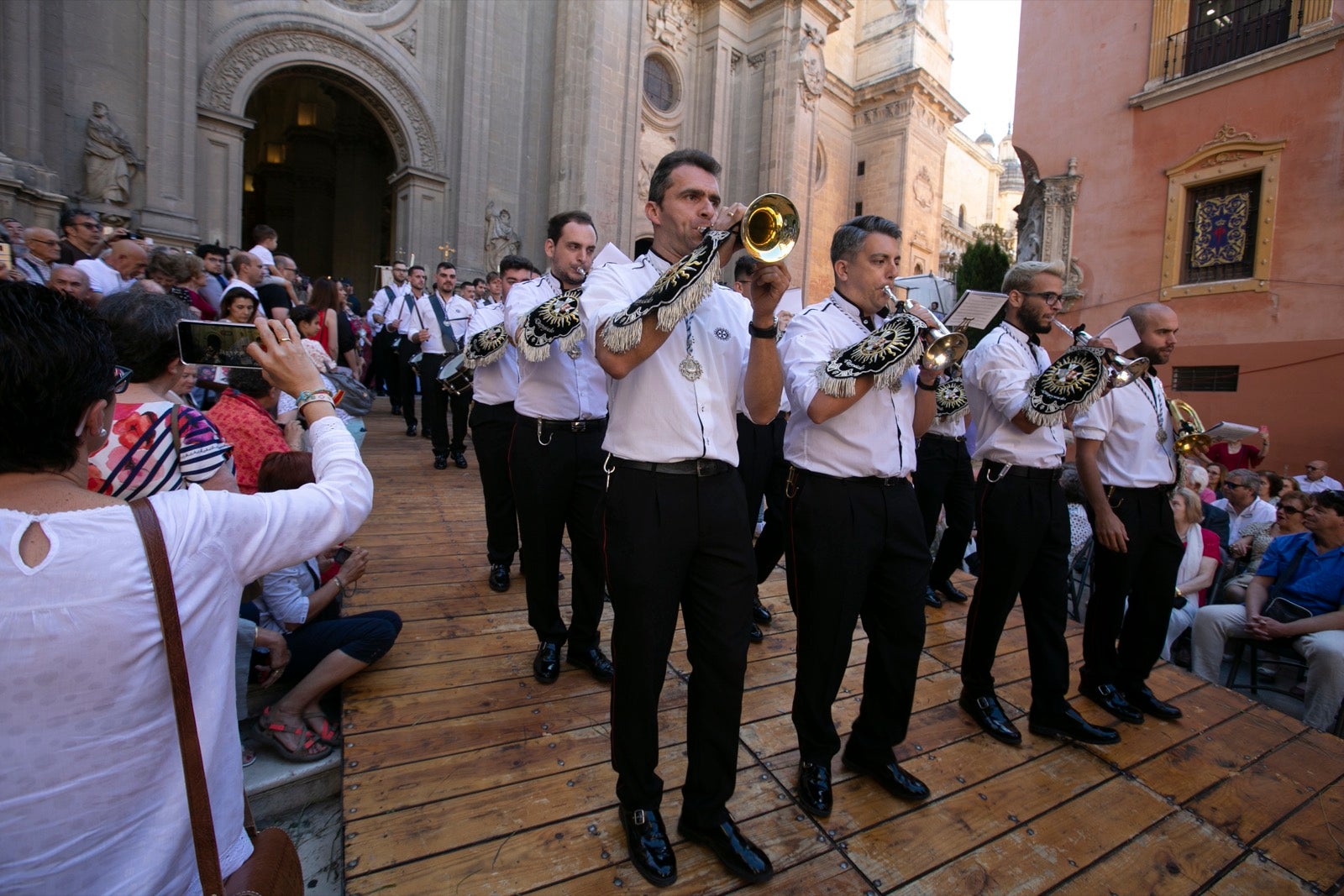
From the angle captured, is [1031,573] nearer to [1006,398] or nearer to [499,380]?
[1006,398]

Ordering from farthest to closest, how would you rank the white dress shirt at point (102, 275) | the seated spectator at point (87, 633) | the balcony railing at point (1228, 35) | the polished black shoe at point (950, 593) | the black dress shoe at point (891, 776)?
the balcony railing at point (1228, 35) → the white dress shirt at point (102, 275) → the polished black shoe at point (950, 593) → the black dress shoe at point (891, 776) → the seated spectator at point (87, 633)

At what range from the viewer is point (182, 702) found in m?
1.26

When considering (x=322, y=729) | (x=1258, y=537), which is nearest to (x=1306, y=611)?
(x=1258, y=537)

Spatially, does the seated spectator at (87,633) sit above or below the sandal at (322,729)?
above

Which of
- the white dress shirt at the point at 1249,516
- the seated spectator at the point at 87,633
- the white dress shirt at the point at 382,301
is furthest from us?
the white dress shirt at the point at 382,301

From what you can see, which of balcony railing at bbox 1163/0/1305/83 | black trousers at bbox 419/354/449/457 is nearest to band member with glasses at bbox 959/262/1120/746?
black trousers at bbox 419/354/449/457

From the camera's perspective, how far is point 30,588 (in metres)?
1.15

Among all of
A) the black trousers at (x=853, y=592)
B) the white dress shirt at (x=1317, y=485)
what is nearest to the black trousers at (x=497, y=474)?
the black trousers at (x=853, y=592)

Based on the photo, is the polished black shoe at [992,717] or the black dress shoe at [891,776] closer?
the black dress shoe at [891,776]

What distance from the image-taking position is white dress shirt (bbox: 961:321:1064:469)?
338 centimetres

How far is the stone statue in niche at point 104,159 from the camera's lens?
11.1 meters

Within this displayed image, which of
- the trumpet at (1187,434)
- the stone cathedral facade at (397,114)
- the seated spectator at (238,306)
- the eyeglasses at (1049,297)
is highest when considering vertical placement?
the stone cathedral facade at (397,114)

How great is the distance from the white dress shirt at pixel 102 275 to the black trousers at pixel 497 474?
3.93 m

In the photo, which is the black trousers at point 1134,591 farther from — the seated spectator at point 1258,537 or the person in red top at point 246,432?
the person in red top at point 246,432
